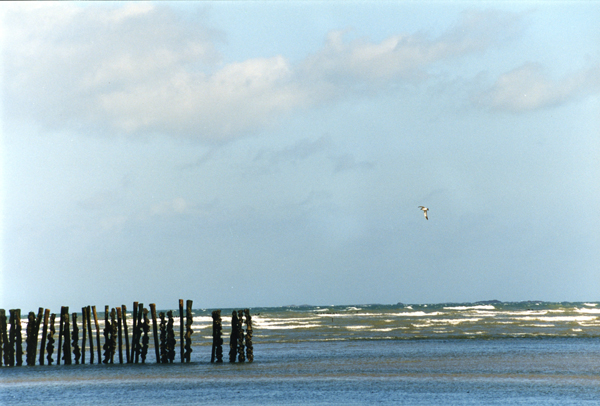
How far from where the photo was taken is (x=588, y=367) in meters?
30.3

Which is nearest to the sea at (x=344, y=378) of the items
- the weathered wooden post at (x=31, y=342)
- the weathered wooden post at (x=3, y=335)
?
the weathered wooden post at (x=31, y=342)

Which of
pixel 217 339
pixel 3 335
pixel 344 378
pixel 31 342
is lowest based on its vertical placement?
pixel 344 378

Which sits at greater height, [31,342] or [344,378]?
[31,342]

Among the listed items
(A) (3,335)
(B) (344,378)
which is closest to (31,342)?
(A) (3,335)

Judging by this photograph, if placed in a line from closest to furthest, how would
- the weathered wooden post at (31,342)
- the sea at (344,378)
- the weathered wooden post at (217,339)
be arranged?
the sea at (344,378) → the weathered wooden post at (217,339) → the weathered wooden post at (31,342)

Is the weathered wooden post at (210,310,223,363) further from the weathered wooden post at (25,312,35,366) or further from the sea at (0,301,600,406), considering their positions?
the weathered wooden post at (25,312,35,366)

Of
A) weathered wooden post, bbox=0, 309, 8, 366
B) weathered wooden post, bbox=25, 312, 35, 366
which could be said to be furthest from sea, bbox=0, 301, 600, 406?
weathered wooden post, bbox=0, 309, 8, 366

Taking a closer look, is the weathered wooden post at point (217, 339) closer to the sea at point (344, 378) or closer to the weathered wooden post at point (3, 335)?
the sea at point (344, 378)

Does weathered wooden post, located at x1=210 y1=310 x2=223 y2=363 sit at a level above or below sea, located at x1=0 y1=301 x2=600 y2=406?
above

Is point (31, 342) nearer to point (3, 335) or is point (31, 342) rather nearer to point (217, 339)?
point (3, 335)

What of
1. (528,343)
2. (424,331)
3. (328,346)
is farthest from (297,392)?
(424,331)

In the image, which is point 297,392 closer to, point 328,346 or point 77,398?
point 77,398

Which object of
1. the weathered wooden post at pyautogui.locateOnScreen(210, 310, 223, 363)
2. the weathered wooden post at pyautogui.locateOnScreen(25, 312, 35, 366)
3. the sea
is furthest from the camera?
the weathered wooden post at pyautogui.locateOnScreen(25, 312, 35, 366)

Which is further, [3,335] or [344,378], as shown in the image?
[3,335]
